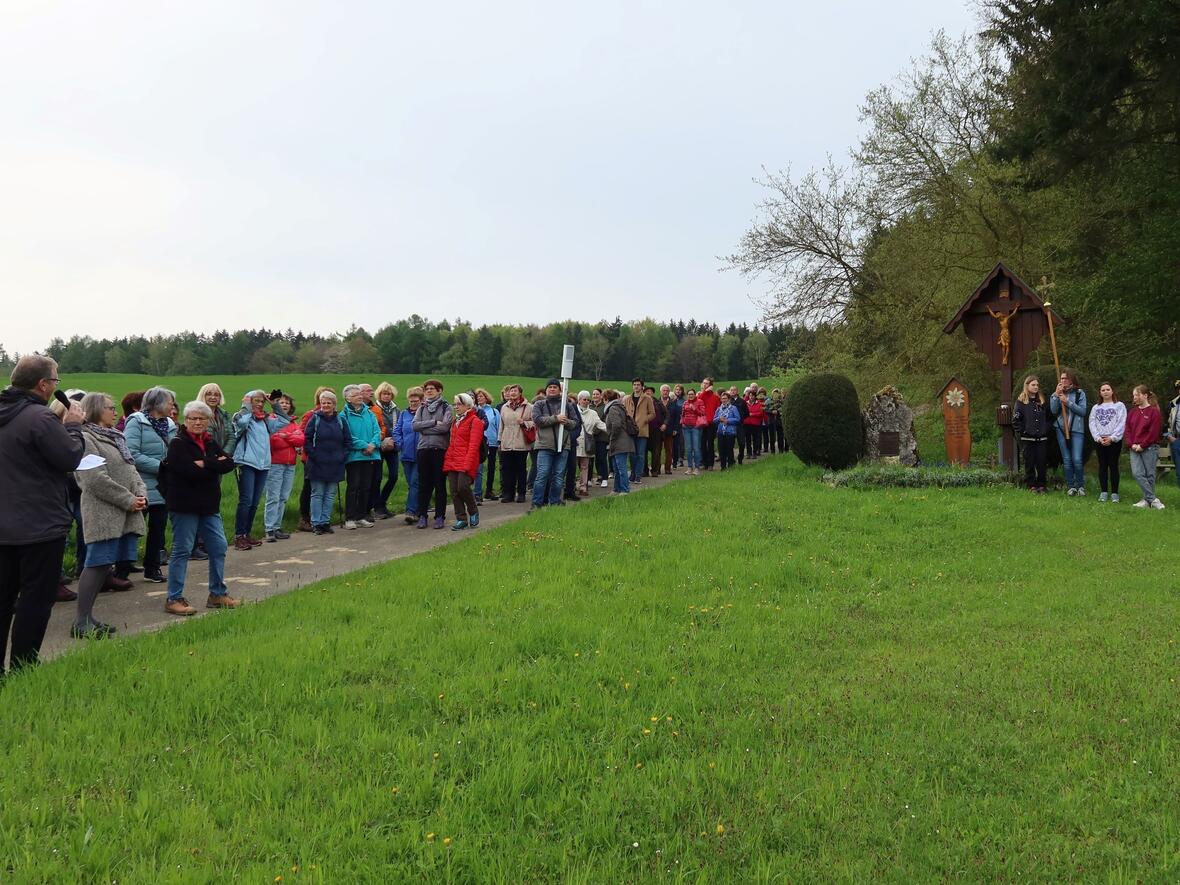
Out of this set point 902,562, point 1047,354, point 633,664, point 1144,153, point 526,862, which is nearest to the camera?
point 526,862

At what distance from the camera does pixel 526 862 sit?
298 centimetres

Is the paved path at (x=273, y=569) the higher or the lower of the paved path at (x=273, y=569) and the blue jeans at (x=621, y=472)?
the lower

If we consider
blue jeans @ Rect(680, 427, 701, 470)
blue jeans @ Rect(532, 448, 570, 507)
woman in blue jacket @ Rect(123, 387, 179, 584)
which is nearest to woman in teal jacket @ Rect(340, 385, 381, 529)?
blue jeans @ Rect(532, 448, 570, 507)

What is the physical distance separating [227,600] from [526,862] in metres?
4.80

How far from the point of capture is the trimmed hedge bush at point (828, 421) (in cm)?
1594

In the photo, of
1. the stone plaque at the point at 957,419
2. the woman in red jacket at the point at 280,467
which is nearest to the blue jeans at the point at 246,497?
the woman in red jacket at the point at 280,467

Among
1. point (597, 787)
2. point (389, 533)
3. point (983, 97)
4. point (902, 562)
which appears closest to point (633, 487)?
point (389, 533)

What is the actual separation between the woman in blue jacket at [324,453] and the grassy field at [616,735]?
420cm

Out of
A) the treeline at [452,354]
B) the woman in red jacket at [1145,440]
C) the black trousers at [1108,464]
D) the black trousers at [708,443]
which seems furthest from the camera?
the treeline at [452,354]

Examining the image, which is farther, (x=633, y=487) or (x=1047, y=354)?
(x=1047, y=354)

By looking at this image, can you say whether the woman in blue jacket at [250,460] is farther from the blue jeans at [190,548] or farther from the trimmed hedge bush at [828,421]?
the trimmed hedge bush at [828,421]

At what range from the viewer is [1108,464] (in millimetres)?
11953

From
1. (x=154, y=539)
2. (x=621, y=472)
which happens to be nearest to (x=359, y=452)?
(x=154, y=539)

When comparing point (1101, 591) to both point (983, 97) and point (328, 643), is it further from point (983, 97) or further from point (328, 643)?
point (983, 97)
